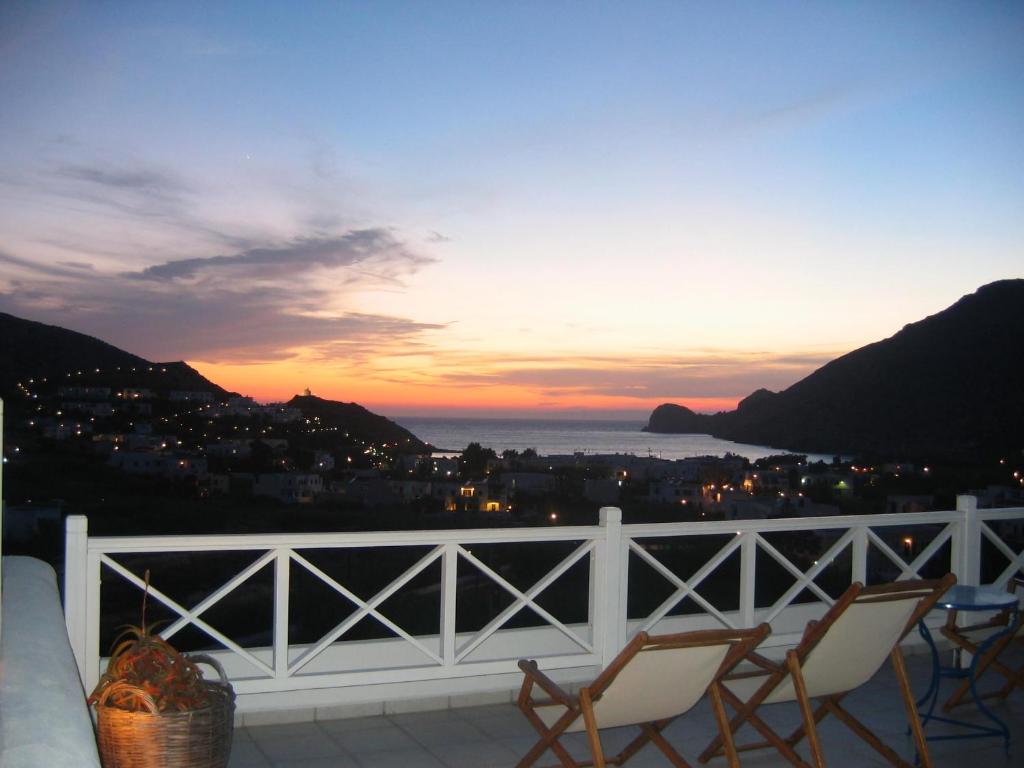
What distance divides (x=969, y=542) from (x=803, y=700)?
278cm

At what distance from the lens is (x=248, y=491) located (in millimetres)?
24016

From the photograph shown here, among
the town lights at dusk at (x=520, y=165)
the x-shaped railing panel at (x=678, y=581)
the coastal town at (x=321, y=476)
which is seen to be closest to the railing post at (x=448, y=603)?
the x-shaped railing panel at (x=678, y=581)

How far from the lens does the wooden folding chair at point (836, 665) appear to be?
3.47 m

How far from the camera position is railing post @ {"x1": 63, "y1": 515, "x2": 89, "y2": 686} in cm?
370

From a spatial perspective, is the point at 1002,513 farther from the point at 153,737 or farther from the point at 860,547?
the point at 153,737

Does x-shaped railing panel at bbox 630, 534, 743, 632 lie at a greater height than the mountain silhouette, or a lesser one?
lesser

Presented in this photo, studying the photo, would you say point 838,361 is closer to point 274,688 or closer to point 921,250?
point 921,250

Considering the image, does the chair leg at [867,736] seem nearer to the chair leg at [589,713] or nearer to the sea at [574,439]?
the chair leg at [589,713]

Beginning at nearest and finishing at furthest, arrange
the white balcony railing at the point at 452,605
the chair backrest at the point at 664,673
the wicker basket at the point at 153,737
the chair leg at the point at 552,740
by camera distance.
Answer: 1. the wicker basket at the point at 153,737
2. the chair backrest at the point at 664,673
3. the chair leg at the point at 552,740
4. the white balcony railing at the point at 452,605

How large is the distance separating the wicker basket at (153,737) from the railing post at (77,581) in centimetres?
105

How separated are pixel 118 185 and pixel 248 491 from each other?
421 inches

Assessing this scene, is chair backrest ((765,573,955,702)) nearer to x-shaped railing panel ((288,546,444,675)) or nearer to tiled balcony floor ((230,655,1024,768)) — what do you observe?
tiled balcony floor ((230,655,1024,768))

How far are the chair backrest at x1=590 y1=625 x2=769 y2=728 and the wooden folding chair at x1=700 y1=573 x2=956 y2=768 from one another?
34cm

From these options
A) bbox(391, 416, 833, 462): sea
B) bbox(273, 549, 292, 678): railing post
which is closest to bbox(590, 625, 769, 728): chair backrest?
bbox(273, 549, 292, 678): railing post
